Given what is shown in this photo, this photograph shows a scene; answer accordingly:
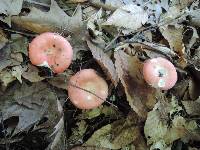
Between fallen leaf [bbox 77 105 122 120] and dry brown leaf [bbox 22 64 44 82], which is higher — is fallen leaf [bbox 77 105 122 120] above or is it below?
below

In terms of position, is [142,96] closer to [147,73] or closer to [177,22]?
[147,73]

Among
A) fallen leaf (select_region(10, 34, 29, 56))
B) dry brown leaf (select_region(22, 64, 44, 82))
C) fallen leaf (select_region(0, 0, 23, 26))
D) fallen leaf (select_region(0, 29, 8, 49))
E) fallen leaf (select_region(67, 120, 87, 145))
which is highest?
fallen leaf (select_region(0, 0, 23, 26))

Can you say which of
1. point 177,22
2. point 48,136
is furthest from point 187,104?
point 48,136

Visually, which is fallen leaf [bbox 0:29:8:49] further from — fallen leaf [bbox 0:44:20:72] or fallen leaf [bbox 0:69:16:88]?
fallen leaf [bbox 0:69:16:88]

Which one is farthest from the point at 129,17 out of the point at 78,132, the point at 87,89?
the point at 78,132

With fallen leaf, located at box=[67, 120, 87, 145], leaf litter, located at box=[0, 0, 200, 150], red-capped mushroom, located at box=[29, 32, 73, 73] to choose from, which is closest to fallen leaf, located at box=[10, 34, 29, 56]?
leaf litter, located at box=[0, 0, 200, 150]

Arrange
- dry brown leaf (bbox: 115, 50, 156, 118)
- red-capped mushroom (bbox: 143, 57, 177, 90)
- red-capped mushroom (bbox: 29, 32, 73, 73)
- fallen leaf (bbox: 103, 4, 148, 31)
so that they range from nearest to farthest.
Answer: red-capped mushroom (bbox: 29, 32, 73, 73)
red-capped mushroom (bbox: 143, 57, 177, 90)
dry brown leaf (bbox: 115, 50, 156, 118)
fallen leaf (bbox: 103, 4, 148, 31)
